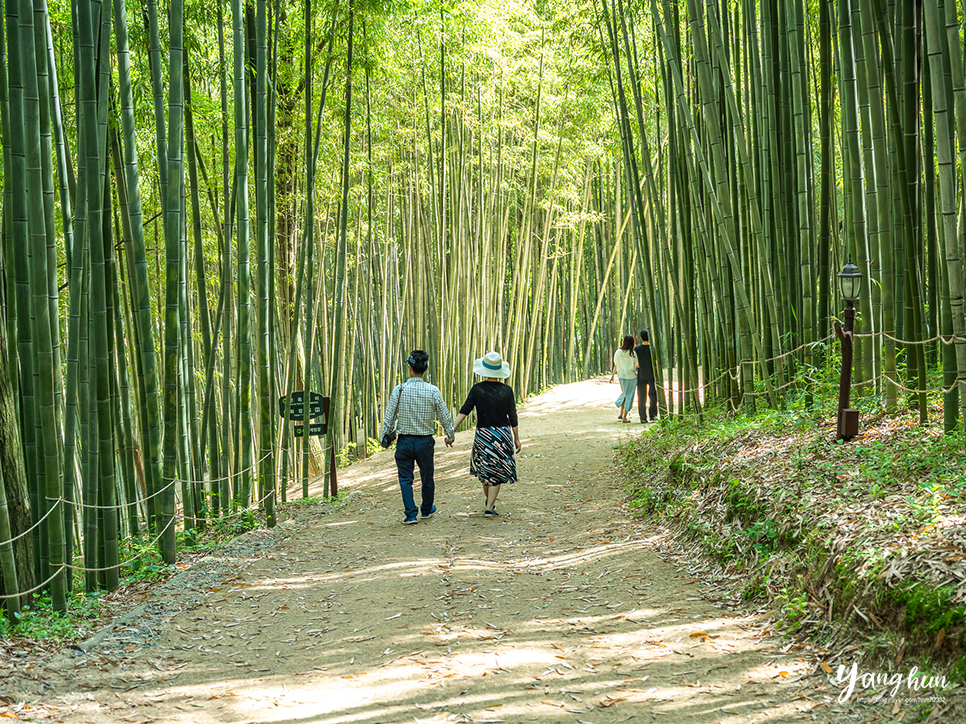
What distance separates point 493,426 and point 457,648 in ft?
7.75

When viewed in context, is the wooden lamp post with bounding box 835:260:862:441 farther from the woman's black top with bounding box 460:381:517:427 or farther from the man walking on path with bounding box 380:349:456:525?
the man walking on path with bounding box 380:349:456:525

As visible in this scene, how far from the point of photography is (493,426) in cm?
477

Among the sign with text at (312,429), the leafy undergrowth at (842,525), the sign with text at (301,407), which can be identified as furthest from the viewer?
the sign with text at (312,429)

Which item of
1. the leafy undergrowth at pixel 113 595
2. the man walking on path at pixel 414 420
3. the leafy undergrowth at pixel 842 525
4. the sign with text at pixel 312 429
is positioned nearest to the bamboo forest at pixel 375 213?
the leafy undergrowth at pixel 113 595

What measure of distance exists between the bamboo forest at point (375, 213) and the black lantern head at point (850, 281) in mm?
145

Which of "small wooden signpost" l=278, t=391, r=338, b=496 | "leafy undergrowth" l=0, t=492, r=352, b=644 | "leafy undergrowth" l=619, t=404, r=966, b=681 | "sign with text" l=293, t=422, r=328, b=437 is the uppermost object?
"small wooden signpost" l=278, t=391, r=338, b=496

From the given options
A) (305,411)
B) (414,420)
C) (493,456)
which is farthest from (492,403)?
(305,411)

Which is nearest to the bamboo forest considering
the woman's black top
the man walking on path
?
the man walking on path

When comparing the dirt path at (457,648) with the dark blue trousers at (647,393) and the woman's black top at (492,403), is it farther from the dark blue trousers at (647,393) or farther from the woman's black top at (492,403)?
the dark blue trousers at (647,393)

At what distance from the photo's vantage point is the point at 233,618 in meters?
2.96

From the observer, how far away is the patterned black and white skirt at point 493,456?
4.73 m

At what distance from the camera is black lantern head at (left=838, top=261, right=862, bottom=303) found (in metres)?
3.33

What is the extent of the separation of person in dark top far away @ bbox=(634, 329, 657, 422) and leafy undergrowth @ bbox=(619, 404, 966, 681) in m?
3.54

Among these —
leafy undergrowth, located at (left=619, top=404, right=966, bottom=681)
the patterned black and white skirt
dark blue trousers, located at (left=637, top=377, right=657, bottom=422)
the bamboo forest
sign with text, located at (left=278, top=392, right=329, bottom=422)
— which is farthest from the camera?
dark blue trousers, located at (left=637, top=377, right=657, bottom=422)
